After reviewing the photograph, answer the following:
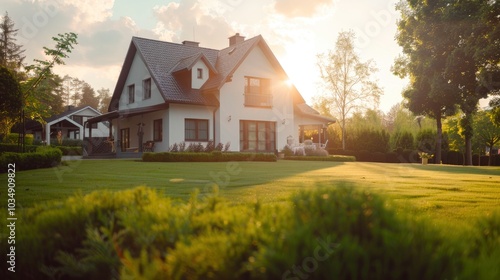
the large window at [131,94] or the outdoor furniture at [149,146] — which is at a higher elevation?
the large window at [131,94]

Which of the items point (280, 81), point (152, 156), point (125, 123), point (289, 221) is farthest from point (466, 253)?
point (125, 123)

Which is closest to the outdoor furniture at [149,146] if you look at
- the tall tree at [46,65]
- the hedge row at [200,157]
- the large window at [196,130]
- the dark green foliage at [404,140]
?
the large window at [196,130]

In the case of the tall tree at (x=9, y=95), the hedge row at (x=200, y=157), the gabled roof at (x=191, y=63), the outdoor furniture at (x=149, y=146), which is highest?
the gabled roof at (x=191, y=63)

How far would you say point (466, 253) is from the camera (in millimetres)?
1680

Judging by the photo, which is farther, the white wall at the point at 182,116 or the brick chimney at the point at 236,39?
the brick chimney at the point at 236,39

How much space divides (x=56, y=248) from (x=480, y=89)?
1033 inches

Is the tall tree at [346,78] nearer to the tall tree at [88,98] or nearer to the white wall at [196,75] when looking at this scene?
the white wall at [196,75]

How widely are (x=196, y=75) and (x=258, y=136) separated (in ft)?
19.8

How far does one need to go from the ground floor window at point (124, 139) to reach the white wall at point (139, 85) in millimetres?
1916

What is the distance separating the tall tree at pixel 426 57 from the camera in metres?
25.8

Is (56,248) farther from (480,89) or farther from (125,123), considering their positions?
(125,123)

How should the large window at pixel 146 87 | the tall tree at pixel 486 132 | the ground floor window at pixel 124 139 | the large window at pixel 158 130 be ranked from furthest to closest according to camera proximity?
1. the tall tree at pixel 486 132
2. the ground floor window at pixel 124 139
3. the large window at pixel 146 87
4. the large window at pixel 158 130

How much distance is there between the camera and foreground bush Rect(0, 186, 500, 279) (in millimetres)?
1521

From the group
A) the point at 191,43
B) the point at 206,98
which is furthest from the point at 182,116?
the point at 191,43
